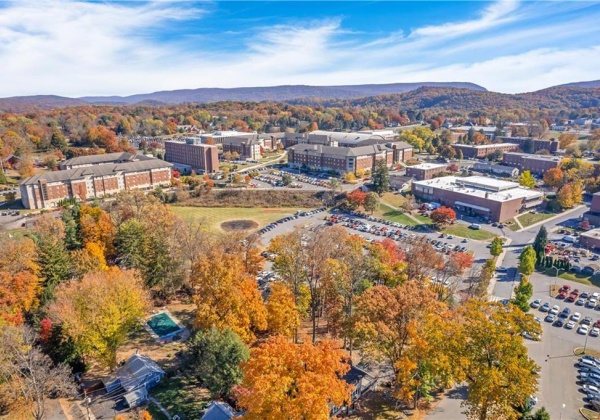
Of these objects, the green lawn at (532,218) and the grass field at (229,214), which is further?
the grass field at (229,214)

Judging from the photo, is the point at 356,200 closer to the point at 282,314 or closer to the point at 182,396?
the point at 282,314

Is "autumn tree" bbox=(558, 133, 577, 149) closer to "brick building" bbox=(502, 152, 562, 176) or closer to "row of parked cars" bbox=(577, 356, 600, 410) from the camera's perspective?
"brick building" bbox=(502, 152, 562, 176)

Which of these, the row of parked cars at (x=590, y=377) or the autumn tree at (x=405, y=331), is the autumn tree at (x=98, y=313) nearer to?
the autumn tree at (x=405, y=331)

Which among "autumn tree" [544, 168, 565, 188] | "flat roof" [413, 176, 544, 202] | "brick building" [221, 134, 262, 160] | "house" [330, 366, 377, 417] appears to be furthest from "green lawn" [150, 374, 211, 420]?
"brick building" [221, 134, 262, 160]

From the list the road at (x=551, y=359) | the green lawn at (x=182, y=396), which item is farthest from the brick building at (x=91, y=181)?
the road at (x=551, y=359)

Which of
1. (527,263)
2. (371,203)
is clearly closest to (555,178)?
(371,203)
